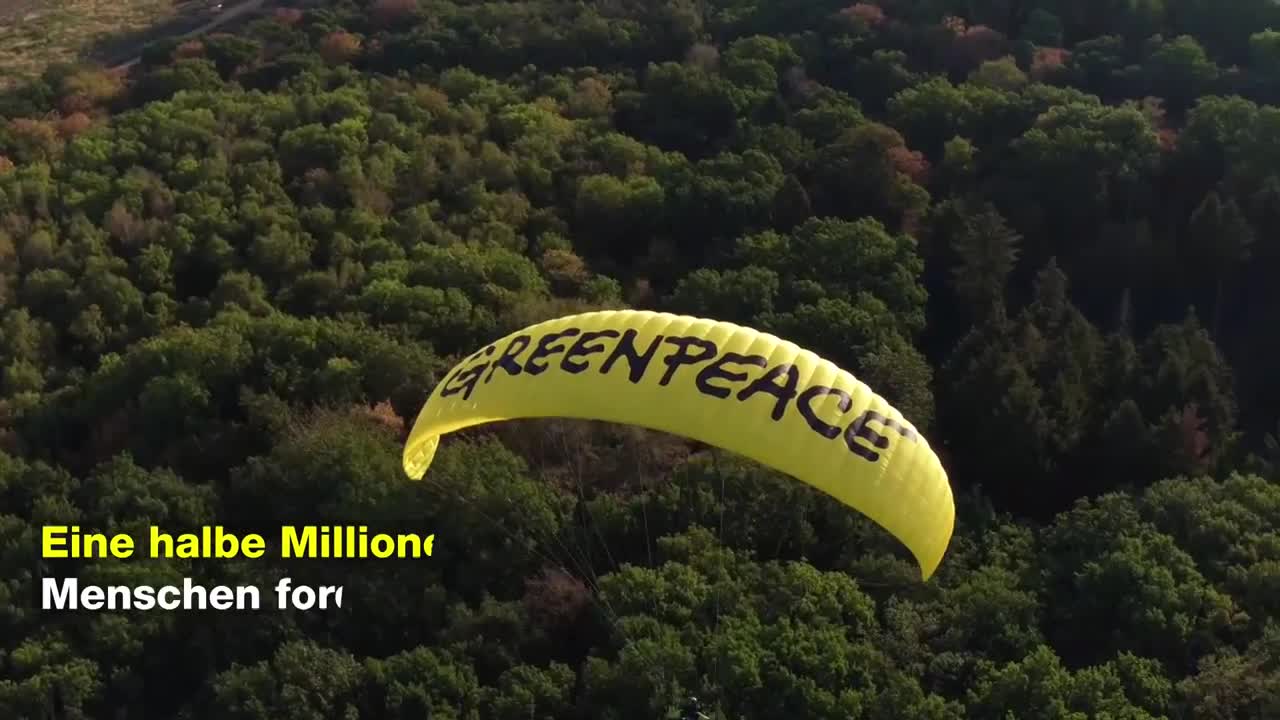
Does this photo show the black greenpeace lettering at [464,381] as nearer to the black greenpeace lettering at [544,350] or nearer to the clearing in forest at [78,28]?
the black greenpeace lettering at [544,350]

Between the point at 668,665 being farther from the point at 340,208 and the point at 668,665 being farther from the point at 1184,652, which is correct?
the point at 340,208

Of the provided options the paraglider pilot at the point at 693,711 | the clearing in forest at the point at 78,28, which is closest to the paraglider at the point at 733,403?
the paraglider pilot at the point at 693,711

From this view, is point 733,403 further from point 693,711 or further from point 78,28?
point 78,28

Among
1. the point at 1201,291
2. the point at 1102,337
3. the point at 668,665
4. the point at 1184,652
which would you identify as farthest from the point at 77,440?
the point at 1201,291

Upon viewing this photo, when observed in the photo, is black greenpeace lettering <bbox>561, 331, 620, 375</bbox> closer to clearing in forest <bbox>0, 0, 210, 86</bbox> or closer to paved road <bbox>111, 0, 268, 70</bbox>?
clearing in forest <bbox>0, 0, 210, 86</bbox>

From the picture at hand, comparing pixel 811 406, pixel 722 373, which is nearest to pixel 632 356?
pixel 722 373
